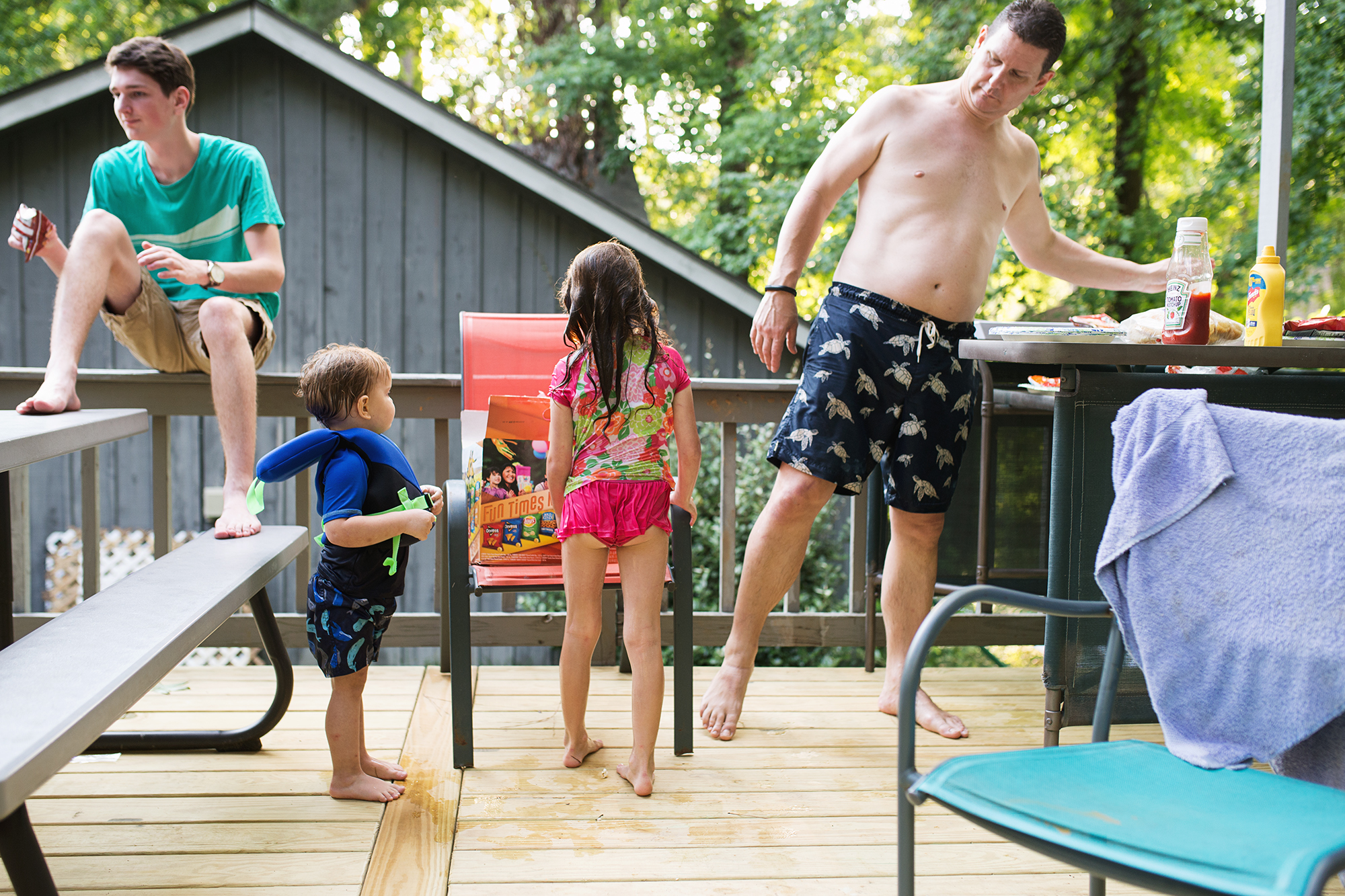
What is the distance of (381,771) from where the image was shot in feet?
6.82

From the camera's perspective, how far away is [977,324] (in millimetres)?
2311

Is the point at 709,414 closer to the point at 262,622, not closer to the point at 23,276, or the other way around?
the point at 262,622

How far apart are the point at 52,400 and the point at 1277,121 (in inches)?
117

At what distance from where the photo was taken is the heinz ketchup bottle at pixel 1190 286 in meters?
1.85

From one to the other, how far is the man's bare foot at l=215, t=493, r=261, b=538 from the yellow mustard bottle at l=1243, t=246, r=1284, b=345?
7.24 ft

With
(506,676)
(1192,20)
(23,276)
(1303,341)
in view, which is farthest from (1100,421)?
(1192,20)

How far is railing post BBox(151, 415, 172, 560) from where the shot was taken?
278cm

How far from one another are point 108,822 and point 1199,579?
6.57 ft

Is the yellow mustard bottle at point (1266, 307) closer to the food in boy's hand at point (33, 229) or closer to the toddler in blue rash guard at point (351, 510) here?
the toddler in blue rash guard at point (351, 510)

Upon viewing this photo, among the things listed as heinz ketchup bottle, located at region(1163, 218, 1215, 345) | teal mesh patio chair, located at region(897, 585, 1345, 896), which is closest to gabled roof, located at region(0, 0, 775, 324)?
heinz ketchup bottle, located at region(1163, 218, 1215, 345)

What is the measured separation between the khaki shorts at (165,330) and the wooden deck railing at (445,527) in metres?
0.07

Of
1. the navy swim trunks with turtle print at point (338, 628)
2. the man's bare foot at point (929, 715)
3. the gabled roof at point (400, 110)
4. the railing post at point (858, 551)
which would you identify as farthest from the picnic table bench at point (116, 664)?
the gabled roof at point (400, 110)

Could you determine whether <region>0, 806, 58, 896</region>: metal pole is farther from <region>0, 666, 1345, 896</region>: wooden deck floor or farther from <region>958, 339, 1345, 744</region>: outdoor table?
<region>958, 339, 1345, 744</region>: outdoor table

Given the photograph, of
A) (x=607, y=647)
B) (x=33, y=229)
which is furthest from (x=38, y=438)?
(x=607, y=647)
